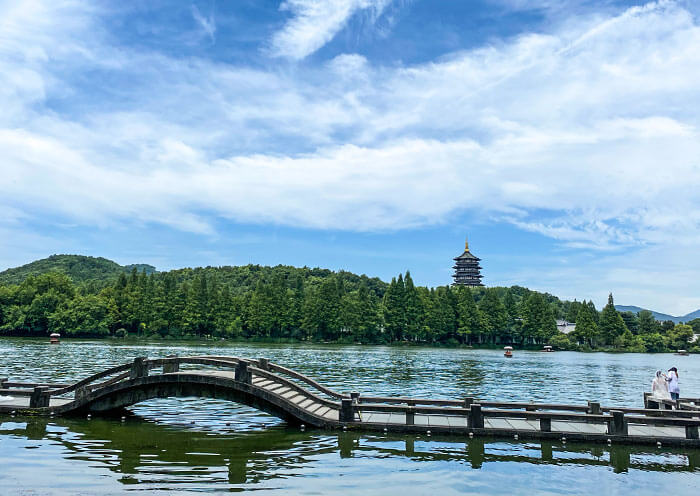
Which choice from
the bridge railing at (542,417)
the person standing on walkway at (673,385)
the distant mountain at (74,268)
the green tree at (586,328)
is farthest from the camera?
the distant mountain at (74,268)

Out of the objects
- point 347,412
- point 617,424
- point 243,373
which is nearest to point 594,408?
point 617,424

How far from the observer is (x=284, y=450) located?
49.4 feet

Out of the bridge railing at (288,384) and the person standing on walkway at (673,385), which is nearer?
the bridge railing at (288,384)

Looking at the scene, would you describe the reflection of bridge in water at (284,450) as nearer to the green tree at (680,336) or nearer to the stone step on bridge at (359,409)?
the stone step on bridge at (359,409)

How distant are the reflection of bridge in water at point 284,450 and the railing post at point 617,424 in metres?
0.44

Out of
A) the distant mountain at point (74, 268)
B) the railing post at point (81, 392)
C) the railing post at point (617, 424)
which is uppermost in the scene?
the distant mountain at point (74, 268)

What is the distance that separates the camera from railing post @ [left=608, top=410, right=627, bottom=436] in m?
15.9

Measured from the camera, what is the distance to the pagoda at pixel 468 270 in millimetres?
191500

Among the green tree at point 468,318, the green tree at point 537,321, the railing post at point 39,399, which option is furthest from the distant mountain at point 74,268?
the railing post at point 39,399

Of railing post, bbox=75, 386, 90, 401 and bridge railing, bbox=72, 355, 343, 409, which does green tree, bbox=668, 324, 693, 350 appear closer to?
bridge railing, bbox=72, 355, 343, 409

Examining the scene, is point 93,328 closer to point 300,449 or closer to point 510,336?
point 510,336

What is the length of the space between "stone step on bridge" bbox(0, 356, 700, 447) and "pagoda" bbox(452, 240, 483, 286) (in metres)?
174

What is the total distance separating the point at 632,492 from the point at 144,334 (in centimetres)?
11653

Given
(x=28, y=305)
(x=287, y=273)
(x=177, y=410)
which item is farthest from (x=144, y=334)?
(x=177, y=410)
